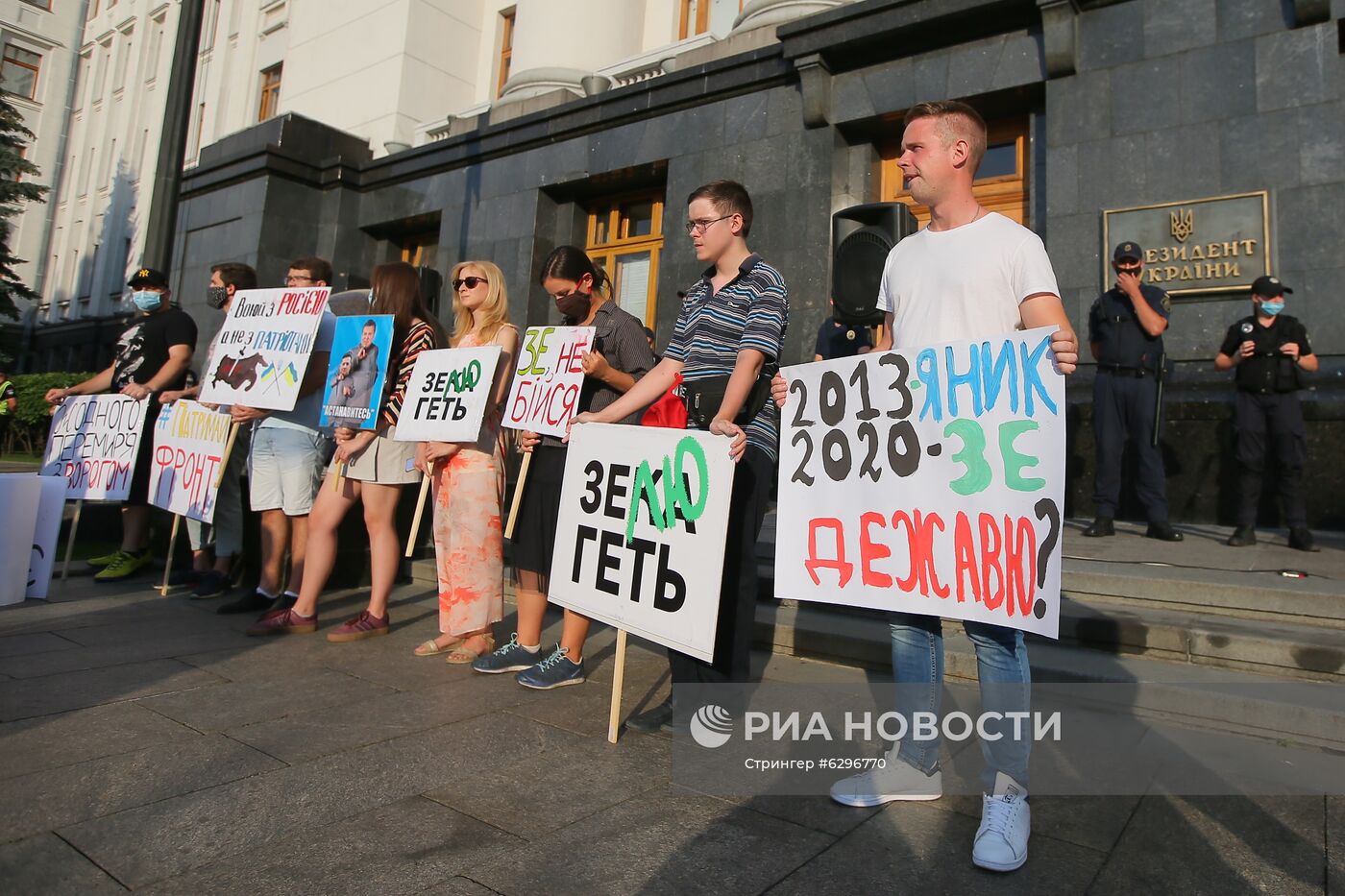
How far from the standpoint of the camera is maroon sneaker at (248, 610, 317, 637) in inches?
178

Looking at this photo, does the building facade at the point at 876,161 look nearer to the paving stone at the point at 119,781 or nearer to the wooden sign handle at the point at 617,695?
the wooden sign handle at the point at 617,695

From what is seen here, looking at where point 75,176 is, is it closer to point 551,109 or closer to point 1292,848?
point 551,109

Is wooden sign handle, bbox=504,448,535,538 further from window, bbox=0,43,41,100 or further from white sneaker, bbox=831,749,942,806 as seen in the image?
window, bbox=0,43,41,100

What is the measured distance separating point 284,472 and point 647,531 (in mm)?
3005

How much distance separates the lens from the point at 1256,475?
18.3ft

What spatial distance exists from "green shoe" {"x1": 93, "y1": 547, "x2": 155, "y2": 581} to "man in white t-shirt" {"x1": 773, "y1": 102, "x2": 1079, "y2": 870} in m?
5.78

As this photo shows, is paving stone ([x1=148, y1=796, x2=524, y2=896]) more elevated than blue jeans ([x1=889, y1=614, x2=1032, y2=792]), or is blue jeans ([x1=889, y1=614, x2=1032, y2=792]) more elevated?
blue jeans ([x1=889, y1=614, x2=1032, y2=792])

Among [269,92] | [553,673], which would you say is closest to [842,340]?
[553,673]

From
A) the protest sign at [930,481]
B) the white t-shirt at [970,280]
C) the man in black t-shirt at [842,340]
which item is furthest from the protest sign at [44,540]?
the man in black t-shirt at [842,340]

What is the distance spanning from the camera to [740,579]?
303 cm

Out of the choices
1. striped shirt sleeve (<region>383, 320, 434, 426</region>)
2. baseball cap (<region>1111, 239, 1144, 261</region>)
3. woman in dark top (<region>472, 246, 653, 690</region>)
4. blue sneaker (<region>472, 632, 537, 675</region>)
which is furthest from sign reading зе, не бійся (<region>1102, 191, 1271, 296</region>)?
blue sneaker (<region>472, 632, 537, 675</region>)

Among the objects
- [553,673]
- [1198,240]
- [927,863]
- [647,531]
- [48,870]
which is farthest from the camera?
[1198,240]

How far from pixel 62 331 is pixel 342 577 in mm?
29644

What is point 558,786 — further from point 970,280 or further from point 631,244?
point 631,244
